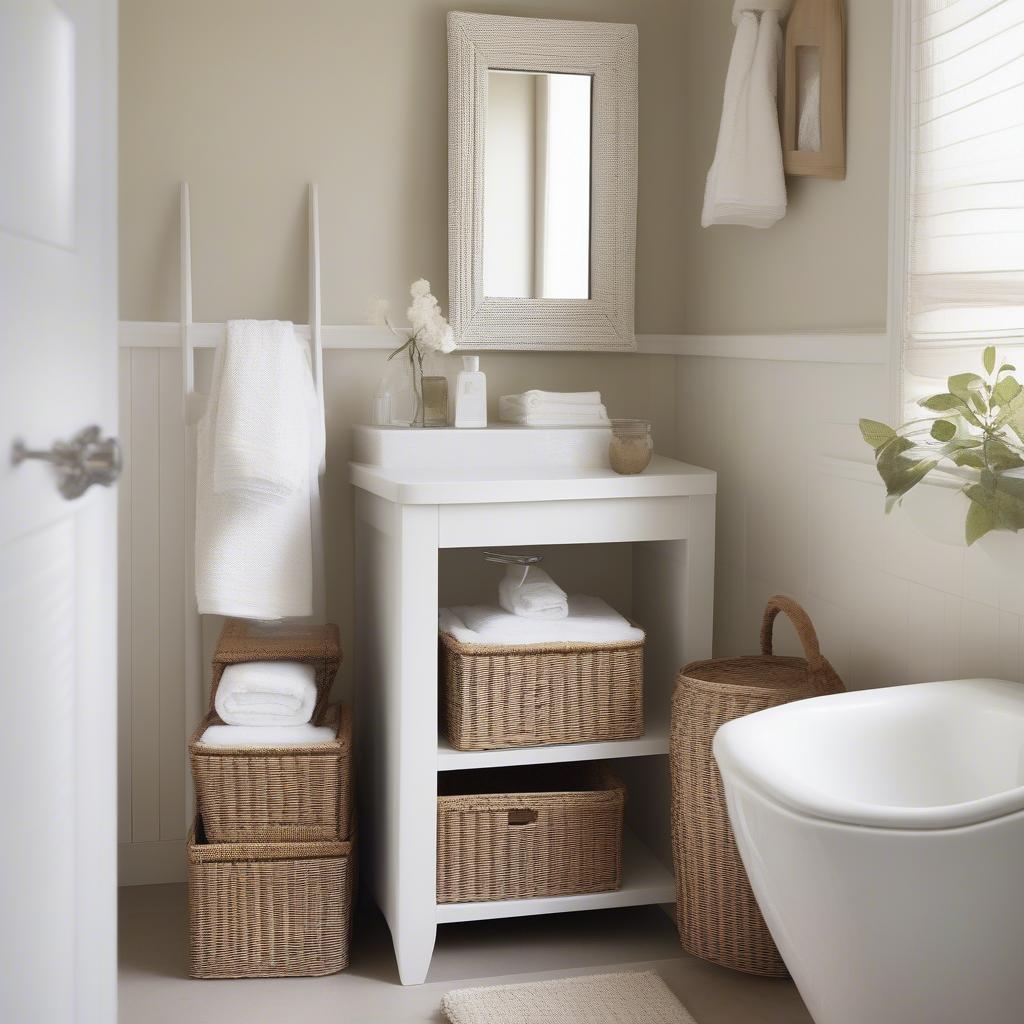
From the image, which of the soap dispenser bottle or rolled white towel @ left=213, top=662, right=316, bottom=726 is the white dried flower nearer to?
the soap dispenser bottle

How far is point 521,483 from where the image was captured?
2186 millimetres

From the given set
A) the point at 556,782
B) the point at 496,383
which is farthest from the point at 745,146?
the point at 556,782

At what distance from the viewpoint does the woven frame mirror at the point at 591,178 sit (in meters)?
2.59

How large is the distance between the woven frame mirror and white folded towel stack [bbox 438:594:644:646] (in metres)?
0.67

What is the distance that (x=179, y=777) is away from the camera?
2.65m

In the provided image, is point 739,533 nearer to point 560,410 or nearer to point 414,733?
point 560,410

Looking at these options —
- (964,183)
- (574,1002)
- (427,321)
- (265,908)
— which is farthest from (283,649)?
(964,183)

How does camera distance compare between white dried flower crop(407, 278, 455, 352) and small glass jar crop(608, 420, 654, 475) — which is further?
white dried flower crop(407, 278, 455, 352)

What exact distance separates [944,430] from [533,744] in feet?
3.12

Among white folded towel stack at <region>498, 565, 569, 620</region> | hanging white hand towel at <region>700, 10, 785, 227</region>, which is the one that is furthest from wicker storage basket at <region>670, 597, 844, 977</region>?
hanging white hand towel at <region>700, 10, 785, 227</region>

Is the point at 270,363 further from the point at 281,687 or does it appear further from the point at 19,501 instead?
the point at 19,501

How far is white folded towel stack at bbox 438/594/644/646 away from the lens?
2.21m

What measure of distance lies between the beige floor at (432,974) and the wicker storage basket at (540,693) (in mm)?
426

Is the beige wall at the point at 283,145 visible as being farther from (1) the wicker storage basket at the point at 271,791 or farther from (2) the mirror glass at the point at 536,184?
(1) the wicker storage basket at the point at 271,791
